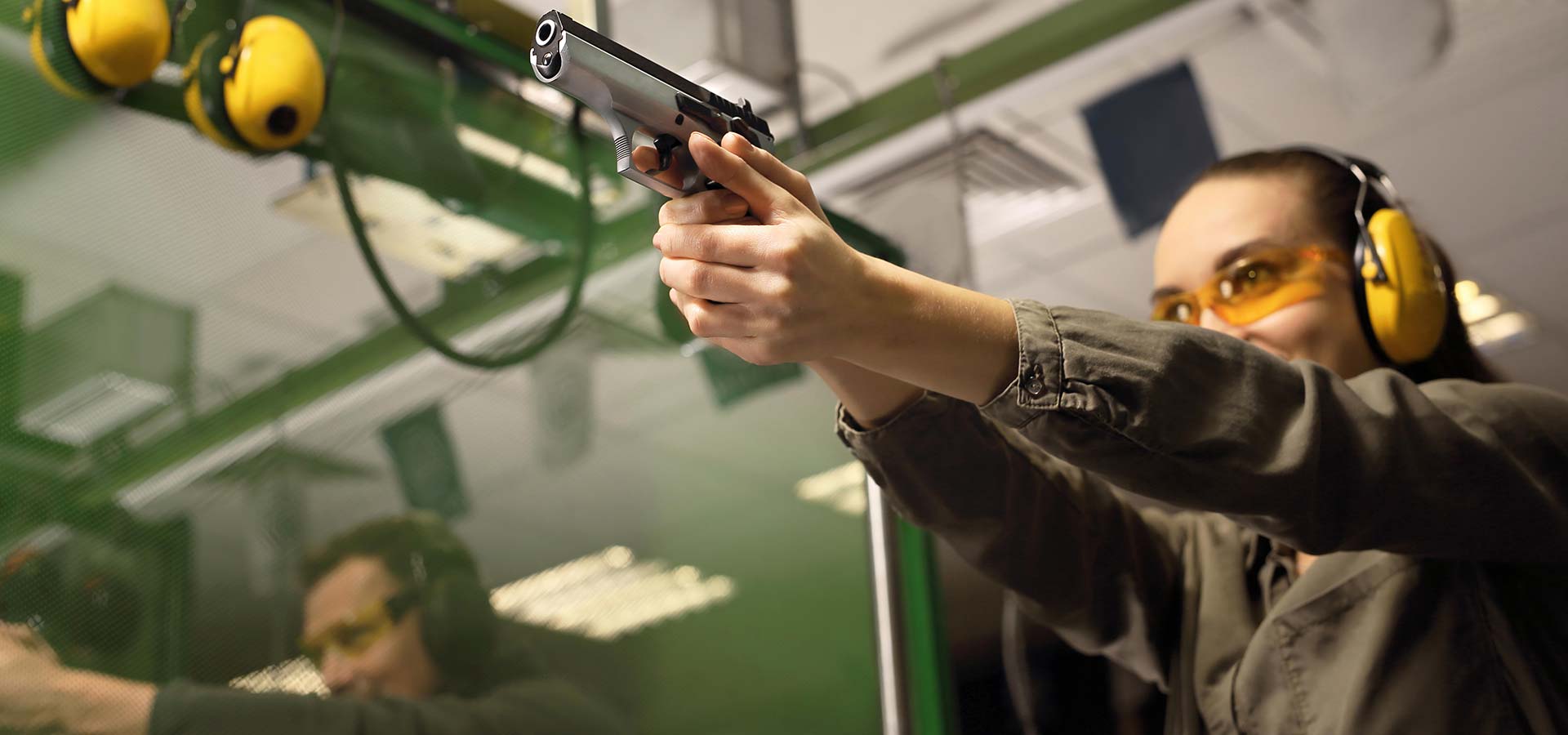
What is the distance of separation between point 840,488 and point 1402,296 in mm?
806

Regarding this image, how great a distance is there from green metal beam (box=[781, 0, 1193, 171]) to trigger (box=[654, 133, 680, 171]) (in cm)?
110

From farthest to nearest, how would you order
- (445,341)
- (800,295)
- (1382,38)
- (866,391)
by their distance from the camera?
(1382,38) < (445,341) < (866,391) < (800,295)

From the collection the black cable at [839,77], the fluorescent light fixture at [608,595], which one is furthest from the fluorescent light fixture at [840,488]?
the black cable at [839,77]

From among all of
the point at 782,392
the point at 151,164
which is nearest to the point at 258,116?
the point at 151,164

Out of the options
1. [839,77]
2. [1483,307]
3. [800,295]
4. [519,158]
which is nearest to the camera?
[800,295]

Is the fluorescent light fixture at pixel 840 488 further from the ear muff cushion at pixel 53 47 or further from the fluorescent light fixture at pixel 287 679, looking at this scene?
the ear muff cushion at pixel 53 47

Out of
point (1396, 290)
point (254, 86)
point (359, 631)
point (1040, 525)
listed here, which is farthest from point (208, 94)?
point (1396, 290)

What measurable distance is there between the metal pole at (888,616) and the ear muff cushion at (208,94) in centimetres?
89

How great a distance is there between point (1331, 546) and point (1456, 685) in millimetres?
227

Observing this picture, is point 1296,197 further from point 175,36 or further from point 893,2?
point 893,2

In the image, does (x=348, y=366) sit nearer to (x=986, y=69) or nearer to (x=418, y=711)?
(x=418, y=711)

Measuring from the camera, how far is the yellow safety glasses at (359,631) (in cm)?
99

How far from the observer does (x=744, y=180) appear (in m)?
0.67

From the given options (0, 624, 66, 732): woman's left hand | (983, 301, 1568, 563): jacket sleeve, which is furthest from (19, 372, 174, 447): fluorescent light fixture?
(983, 301, 1568, 563): jacket sleeve
